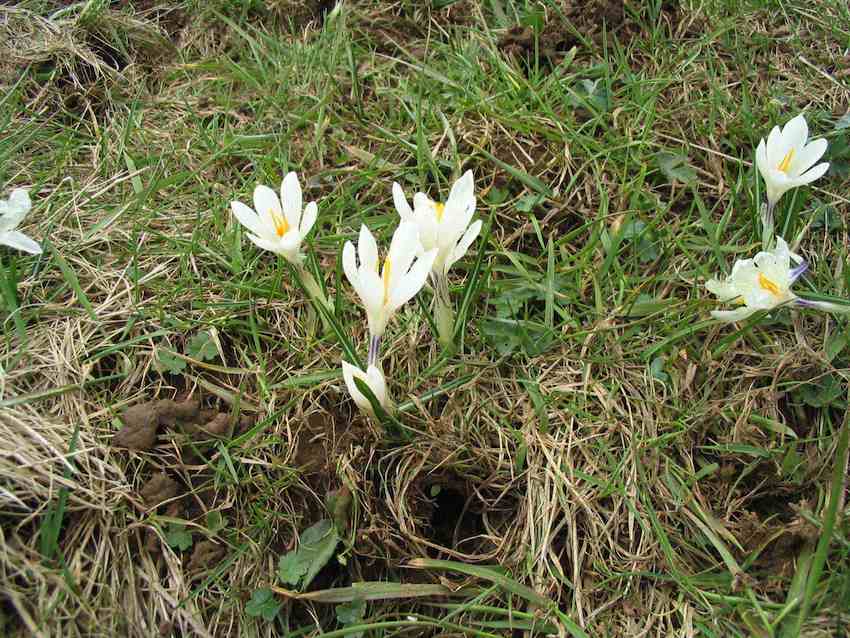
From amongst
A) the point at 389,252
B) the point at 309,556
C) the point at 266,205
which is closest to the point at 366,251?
the point at 389,252

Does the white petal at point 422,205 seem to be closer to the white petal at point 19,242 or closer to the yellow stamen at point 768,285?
the yellow stamen at point 768,285

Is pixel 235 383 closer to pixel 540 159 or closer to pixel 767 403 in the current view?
pixel 540 159

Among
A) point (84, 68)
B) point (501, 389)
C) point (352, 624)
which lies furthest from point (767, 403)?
point (84, 68)

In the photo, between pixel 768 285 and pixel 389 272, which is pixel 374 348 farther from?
pixel 768 285

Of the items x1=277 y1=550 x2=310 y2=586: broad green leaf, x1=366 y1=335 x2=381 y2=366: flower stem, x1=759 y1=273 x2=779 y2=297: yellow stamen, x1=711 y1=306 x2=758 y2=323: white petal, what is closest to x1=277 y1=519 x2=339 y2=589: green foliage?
x1=277 y1=550 x2=310 y2=586: broad green leaf

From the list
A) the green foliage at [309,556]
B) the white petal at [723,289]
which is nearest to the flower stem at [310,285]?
the green foliage at [309,556]
